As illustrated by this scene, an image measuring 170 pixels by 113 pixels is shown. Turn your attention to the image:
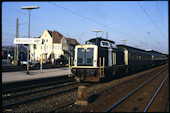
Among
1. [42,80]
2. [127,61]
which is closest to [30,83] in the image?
[42,80]

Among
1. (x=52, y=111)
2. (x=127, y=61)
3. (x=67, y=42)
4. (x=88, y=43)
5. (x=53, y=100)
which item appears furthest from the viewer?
(x=67, y=42)

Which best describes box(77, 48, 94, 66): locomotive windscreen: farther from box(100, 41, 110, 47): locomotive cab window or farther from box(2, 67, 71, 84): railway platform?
box(100, 41, 110, 47): locomotive cab window

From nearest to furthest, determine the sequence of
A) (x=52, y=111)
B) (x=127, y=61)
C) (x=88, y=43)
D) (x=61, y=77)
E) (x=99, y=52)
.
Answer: (x=52, y=111) < (x=99, y=52) < (x=88, y=43) < (x=61, y=77) < (x=127, y=61)

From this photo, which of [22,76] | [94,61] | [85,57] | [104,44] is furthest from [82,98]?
[22,76]

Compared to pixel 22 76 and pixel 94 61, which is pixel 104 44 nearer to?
pixel 94 61

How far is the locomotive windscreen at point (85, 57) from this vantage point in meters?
14.6

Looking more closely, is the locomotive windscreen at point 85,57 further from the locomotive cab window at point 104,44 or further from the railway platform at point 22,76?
the locomotive cab window at point 104,44

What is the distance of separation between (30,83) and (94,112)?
30.0 feet

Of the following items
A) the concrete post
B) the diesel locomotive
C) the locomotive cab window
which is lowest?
the concrete post

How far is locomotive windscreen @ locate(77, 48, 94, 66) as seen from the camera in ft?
47.8

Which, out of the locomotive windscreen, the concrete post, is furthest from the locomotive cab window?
the concrete post

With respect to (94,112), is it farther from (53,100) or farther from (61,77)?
(61,77)

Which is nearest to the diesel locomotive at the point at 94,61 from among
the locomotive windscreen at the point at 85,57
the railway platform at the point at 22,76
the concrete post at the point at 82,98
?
the locomotive windscreen at the point at 85,57

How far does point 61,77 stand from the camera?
1881cm
